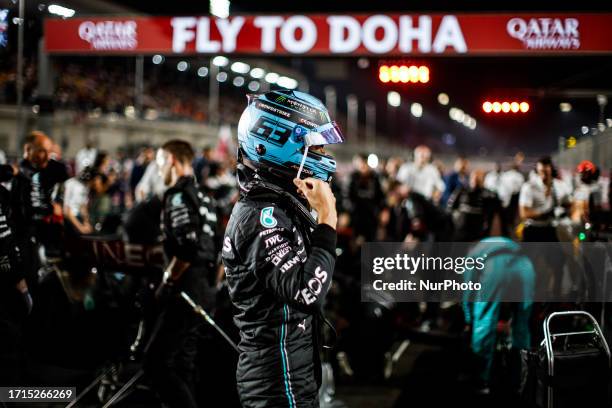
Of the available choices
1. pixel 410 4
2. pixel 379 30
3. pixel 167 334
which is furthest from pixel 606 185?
pixel 410 4

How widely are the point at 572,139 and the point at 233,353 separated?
183 inches

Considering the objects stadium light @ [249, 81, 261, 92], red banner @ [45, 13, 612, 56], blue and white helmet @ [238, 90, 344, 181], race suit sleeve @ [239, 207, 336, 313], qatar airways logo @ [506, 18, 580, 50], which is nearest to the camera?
race suit sleeve @ [239, 207, 336, 313]

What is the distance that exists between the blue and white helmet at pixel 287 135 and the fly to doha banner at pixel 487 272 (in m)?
2.07

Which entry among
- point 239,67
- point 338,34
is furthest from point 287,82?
point 338,34

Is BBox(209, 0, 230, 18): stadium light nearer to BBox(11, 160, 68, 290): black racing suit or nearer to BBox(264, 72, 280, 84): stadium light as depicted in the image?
BBox(11, 160, 68, 290): black racing suit

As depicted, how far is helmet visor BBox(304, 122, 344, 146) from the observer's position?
2627 mm

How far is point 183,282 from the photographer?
4914mm

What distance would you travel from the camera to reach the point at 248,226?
2574 millimetres

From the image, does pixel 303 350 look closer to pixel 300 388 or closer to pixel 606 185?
pixel 300 388

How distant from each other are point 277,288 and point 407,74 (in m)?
7.98

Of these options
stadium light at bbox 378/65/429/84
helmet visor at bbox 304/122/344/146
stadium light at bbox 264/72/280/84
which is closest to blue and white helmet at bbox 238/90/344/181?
helmet visor at bbox 304/122/344/146

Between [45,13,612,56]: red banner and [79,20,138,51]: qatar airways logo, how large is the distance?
16mm

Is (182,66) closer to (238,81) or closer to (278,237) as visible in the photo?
(238,81)

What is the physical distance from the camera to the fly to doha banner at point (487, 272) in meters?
4.58
